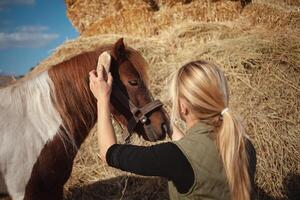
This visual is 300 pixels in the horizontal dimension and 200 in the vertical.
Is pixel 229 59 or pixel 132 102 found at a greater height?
pixel 132 102

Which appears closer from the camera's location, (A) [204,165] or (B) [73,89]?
(A) [204,165]

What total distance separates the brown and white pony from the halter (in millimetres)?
26

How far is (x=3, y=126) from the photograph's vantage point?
2.38 m

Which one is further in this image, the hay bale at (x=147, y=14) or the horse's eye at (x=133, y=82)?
the hay bale at (x=147, y=14)

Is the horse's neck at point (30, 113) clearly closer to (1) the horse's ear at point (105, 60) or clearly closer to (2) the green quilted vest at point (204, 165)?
(1) the horse's ear at point (105, 60)

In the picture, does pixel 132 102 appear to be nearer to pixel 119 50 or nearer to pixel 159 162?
pixel 119 50

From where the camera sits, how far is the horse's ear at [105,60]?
7.74 feet

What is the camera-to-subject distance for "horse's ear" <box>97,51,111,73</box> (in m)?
2.36

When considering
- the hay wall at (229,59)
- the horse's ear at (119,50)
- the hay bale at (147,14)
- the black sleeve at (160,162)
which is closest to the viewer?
the black sleeve at (160,162)

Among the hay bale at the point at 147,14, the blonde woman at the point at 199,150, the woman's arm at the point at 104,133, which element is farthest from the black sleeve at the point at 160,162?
the hay bale at the point at 147,14

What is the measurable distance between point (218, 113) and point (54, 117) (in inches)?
50.9

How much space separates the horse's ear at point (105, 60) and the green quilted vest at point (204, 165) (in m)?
0.90

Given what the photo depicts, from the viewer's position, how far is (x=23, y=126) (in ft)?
7.90

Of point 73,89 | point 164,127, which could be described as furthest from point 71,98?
point 164,127
